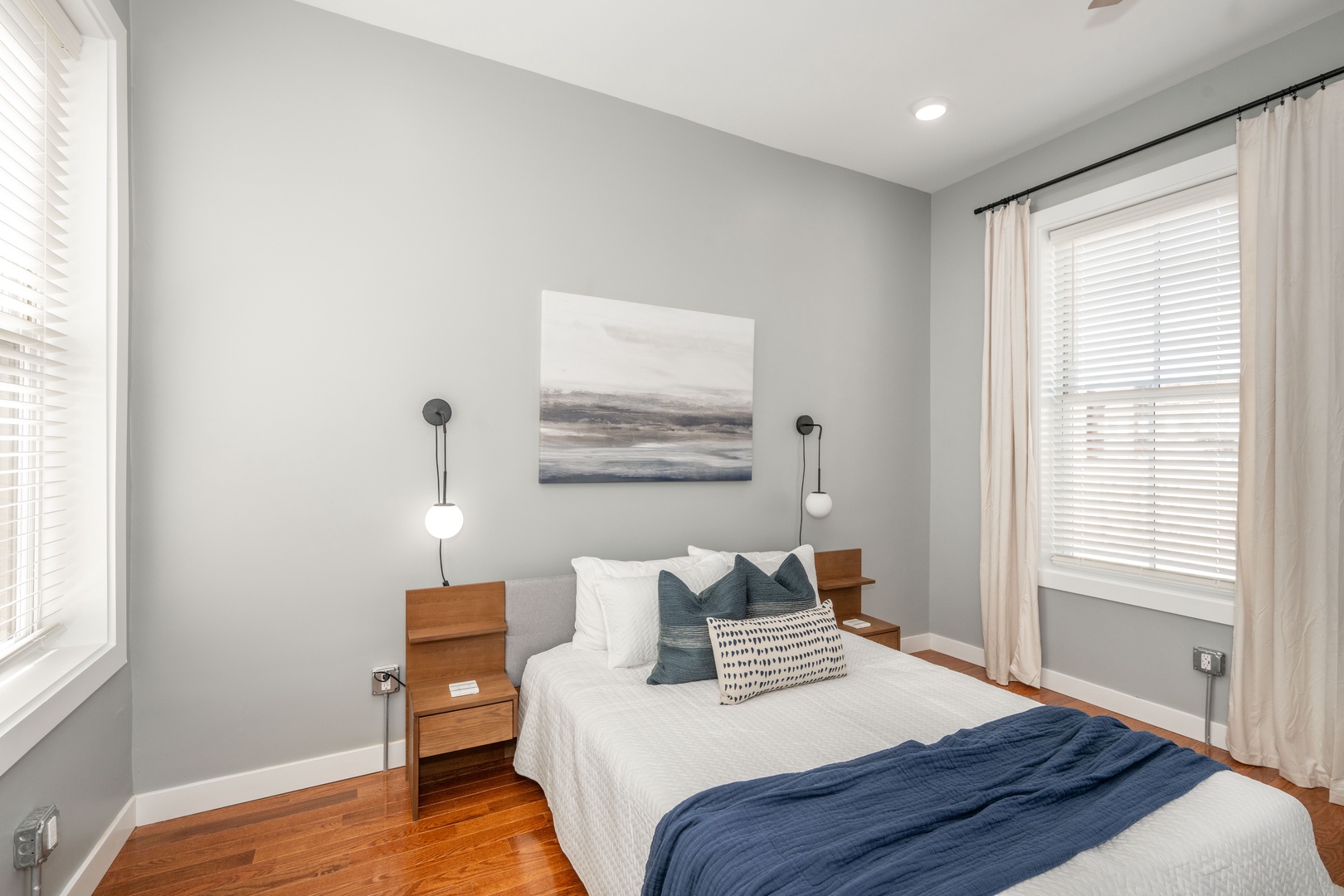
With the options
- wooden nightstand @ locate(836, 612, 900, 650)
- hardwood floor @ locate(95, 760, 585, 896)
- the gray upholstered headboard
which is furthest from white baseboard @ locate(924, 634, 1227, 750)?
hardwood floor @ locate(95, 760, 585, 896)

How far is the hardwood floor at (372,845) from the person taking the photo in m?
1.85

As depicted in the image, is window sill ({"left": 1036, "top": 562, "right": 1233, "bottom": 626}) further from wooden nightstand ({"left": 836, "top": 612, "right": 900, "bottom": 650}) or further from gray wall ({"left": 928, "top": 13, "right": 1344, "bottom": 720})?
wooden nightstand ({"left": 836, "top": 612, "right": 900, "bottom": 650})

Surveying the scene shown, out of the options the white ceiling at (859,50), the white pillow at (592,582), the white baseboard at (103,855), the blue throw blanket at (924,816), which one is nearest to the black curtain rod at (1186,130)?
the white ceiling at (859,50)

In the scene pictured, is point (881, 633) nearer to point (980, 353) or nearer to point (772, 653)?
point (772, 653)

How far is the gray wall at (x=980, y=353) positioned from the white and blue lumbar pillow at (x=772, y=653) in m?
1.69

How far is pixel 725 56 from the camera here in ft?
8.50

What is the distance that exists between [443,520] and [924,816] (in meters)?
1.80

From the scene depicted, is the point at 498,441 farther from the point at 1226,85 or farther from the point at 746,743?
the point at 1226,85

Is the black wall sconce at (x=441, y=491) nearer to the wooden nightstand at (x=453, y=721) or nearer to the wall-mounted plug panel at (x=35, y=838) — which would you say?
the wooden nightstand at (x=453, y=721)

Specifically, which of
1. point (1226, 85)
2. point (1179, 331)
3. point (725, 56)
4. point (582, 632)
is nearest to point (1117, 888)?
point (582, 632)

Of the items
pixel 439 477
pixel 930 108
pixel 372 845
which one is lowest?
pixel 372 845

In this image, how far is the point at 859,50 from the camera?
8.34 ft

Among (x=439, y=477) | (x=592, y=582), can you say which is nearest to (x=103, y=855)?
(x=439, y=477)

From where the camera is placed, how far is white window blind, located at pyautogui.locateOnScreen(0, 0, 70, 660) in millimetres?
1604
